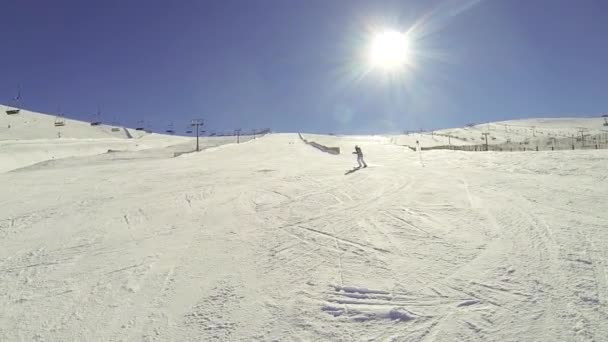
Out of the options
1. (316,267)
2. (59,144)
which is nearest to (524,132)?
(59,144)

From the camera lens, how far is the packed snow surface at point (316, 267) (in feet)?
14.3

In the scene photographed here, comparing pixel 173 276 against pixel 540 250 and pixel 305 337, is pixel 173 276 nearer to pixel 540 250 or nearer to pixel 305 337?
pixel 305 337

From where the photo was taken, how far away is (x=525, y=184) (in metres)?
12.1

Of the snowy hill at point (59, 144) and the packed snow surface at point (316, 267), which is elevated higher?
the snowy hill at point (59, 144)

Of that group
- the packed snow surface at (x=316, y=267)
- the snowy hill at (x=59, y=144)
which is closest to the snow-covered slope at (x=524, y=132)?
the snowy hill at (x=59, y=144)

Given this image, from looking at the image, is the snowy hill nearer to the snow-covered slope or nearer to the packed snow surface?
the packed snow surface

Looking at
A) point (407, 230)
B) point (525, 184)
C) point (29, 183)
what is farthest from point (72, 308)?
point (29, 183)

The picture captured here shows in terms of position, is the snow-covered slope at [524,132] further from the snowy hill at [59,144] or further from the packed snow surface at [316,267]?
the packed snow surface at [316,267]

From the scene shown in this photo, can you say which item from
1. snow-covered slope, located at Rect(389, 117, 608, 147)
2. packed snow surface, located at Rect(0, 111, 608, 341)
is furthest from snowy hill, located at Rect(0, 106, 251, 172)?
snow-covered slope, located at Rect(389, 117, 608, 147)

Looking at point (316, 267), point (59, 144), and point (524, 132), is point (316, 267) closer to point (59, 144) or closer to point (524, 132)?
point (59, 144)

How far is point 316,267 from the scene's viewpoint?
5.95 metres

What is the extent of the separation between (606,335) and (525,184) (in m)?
9.49

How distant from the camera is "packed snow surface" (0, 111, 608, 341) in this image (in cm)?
436

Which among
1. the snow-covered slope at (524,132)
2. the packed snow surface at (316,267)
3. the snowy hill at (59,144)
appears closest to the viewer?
the packed snow surface at (316,267)
